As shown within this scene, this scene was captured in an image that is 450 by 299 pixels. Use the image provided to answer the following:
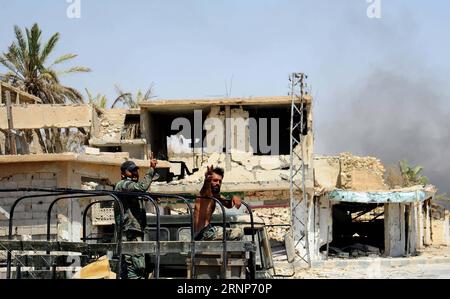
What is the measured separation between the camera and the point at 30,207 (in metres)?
19.7

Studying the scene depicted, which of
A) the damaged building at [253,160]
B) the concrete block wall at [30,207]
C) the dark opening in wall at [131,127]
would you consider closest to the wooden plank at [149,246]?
the concrete block wall at [30,207]

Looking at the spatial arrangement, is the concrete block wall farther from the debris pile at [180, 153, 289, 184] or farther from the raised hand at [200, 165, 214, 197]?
the raised hand at [200, 165, 214, 197]

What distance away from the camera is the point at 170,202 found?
25891mm

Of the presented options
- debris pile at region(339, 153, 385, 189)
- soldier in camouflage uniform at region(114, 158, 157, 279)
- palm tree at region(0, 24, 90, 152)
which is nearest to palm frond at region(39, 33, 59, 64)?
palm tree at region(0, 24, 90, 152)

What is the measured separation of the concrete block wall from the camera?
64.2ft

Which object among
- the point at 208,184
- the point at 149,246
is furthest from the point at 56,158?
the point at 149,246

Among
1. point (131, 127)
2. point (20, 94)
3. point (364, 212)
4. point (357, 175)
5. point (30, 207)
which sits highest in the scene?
point (20, 94)

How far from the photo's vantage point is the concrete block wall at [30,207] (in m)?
19.6

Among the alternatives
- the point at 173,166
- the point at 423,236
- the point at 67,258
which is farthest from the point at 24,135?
the point at 67,258

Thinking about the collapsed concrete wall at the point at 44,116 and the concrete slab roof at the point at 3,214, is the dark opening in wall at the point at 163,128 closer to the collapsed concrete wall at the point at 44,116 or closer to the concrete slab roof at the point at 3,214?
the collapsed concrete wall at the point at 44,116

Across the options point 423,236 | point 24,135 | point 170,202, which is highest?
point 24,135

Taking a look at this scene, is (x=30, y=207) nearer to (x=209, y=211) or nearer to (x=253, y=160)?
(x=209, y=211)

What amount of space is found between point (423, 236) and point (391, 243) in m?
6.88
